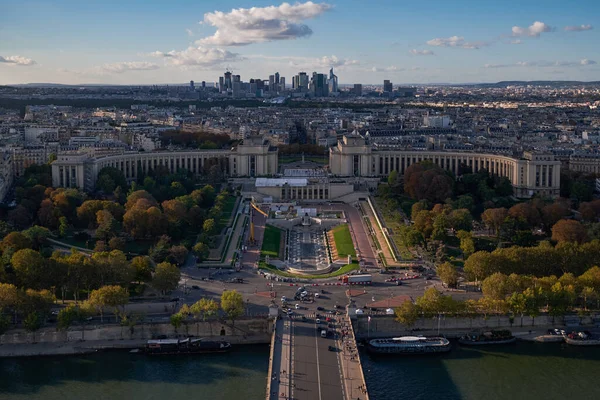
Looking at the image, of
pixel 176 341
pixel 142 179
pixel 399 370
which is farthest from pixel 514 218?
pixel 142 179

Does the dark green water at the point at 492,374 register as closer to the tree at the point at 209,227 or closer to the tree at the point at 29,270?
the tree at the point at 29,270

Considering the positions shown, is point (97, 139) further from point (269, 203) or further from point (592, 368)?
point (592, 368)

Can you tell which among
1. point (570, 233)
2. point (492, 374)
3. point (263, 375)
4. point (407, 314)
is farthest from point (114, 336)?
point (570, 233)

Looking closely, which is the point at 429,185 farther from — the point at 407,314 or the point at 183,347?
the point at 183,347

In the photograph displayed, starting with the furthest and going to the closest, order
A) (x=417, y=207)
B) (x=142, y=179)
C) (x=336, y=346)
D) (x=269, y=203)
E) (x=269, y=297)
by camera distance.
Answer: (x=142, y=179)
(x=269, y=203)
(x=417, y=207)
(x=269, y=297)
(x=336, y=346)

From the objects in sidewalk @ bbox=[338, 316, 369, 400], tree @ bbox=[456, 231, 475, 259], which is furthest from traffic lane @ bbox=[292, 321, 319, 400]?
tree @ bbox=[456, 231, 475, 259]
